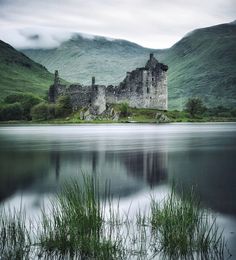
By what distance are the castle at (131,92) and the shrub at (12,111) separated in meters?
11.4

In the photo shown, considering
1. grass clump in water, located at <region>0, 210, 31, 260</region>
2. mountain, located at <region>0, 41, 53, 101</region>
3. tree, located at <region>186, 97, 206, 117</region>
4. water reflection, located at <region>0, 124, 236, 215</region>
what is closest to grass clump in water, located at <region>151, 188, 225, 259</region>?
grass clump in water, located at <region>0, 210, 31, 260</region>

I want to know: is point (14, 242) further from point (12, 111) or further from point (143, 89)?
point (12, 111)

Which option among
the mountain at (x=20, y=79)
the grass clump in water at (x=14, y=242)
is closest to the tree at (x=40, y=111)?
the mountain at (x=20, y=79)

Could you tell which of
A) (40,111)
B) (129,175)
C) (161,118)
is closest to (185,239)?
(129,175)

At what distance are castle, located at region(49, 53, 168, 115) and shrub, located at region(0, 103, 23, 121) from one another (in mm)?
11398

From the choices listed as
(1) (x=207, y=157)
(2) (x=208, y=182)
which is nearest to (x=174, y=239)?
(2) (x=208, y=182)

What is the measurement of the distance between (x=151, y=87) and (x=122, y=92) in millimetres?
5469

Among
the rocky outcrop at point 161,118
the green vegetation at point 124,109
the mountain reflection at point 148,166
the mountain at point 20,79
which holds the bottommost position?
the mountain reflection at point 148,166

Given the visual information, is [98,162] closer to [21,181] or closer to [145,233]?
[21,181]

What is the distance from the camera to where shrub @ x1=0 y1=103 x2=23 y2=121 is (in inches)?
3343

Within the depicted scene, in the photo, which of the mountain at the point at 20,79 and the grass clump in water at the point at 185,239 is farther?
the mountain at the point at 20,79

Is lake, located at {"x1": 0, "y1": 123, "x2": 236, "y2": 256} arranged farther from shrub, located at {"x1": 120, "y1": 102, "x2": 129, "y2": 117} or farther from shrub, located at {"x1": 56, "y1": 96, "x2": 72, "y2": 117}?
shrub, located at {"x1": 56, "y1": 96, "x2": 72, "y2": 117}

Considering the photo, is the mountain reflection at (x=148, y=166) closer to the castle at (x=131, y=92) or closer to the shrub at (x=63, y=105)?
the castle at (x=131, y=92)

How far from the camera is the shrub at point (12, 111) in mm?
84906
